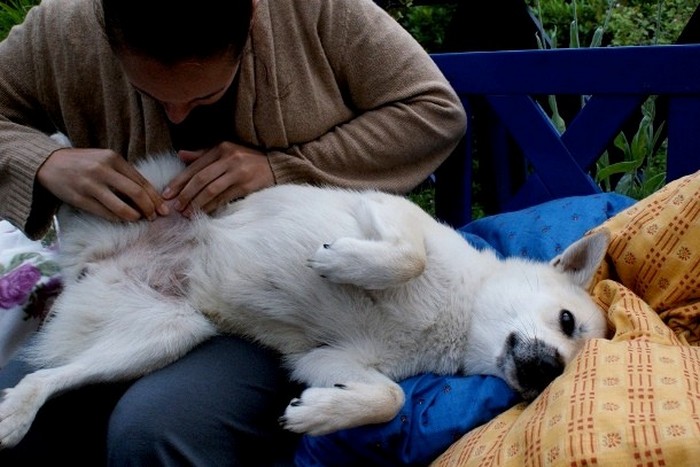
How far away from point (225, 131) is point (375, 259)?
2.23 feet

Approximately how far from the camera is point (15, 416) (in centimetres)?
188

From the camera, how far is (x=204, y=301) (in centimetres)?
218

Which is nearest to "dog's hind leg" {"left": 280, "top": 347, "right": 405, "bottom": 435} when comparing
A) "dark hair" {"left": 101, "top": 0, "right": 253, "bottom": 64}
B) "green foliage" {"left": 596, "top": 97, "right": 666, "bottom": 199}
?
"dark hair" {"left": 101, "top": 0, "right": 253, "bottom": 64}

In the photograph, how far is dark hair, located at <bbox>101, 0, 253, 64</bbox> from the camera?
1.71 m

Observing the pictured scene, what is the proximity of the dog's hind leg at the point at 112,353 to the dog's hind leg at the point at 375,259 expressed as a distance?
0.39 metres

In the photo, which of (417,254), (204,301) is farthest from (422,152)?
(204,301)

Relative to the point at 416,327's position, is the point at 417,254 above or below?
above

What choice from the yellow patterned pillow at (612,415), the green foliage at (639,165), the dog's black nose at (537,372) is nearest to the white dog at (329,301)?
the dog's black nose at (537,372)

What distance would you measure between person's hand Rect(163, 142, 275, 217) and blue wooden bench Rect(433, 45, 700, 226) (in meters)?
0.94

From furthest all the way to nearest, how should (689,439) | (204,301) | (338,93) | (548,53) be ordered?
(548,53) < (338,93) < (204,301) < (689,439)

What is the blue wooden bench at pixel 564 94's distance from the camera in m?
2.53

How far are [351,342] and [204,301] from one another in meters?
0.41

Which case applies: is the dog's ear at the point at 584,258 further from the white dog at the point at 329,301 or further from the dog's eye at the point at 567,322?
the dog's eye at the point at 567,322

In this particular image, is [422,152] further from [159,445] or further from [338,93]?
[159,445]
